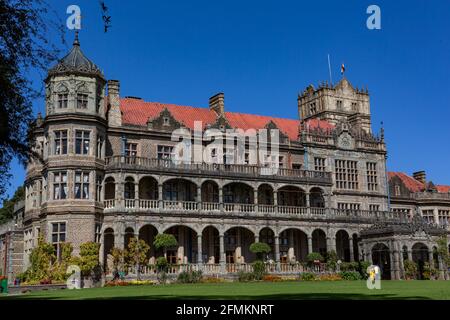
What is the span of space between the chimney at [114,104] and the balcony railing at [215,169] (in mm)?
3419

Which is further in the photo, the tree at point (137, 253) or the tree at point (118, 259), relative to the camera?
the tree at point (137, 253)

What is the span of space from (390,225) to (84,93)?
24510mm

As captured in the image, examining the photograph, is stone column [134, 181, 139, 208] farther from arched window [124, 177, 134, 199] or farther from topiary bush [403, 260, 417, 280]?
topiary bush [403, 260, 417, 280]

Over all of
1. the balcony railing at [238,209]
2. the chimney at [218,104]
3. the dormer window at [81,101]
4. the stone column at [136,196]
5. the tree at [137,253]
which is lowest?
the tree at [137,253]

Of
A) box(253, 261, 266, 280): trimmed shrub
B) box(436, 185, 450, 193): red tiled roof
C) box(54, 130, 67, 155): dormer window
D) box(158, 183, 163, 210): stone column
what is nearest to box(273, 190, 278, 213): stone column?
box(253, 261, 266, 280): trimmed shrub

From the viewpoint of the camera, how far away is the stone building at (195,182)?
38.5 metres

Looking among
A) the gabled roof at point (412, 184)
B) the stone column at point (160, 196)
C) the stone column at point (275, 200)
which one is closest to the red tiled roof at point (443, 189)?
the gabled roof at point (412, 184)

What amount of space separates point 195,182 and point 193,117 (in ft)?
25.2

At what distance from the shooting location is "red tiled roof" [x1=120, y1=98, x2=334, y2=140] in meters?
44.7

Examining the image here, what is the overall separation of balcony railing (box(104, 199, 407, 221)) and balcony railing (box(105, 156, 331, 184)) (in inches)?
89.1

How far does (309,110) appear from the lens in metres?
60.6

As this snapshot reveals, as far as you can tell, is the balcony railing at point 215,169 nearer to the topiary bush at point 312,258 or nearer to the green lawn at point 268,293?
the topiary bush at point 312,258

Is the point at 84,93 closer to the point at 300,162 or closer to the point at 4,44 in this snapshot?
the point at 300,162

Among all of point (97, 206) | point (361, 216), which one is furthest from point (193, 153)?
point (361, 216)
